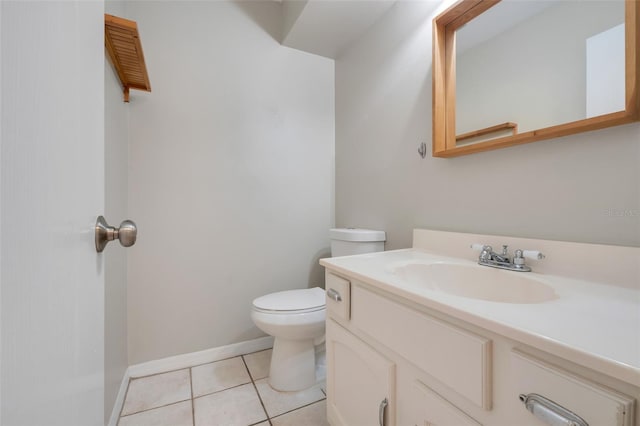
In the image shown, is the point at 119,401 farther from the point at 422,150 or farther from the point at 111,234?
the point at 422,150

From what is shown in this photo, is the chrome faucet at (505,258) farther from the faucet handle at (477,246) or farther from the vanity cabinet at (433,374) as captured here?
the vanity cabinet at (433,374)

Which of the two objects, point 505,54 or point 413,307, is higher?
point 505,54

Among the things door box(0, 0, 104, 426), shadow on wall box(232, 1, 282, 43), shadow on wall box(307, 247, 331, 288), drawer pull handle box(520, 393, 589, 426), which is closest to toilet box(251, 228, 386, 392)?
shadow on wall box(307, 247, 331, 288)

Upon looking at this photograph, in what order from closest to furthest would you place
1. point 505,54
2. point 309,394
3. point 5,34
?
point 5,34
point 505,54
point 309,394

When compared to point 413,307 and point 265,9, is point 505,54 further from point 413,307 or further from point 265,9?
point 265,9

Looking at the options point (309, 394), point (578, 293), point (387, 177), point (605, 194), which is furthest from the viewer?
point (387, 177)

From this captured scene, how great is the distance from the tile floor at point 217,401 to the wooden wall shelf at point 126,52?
5.04 ft

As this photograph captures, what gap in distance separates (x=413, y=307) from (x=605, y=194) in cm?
63

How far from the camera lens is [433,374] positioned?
1.92ft

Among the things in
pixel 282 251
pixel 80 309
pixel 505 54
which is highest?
pixel 505 54

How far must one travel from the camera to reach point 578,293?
0.62m

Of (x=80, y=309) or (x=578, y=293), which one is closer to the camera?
(x=80, y=309)

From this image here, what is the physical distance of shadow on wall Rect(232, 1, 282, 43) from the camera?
5.65 ft

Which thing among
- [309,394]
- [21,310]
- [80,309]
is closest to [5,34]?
[21,310]
